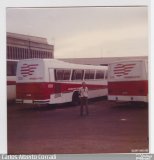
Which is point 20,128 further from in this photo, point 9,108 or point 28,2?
point 28,2

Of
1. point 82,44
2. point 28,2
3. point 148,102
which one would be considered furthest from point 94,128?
point 28,2

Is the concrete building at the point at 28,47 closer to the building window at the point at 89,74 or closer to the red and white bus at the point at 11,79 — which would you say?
the red and white bus at the point at 11,79

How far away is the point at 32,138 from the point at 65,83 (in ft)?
2.38

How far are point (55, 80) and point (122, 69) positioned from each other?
743mm

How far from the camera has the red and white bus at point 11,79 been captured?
13.6 feet

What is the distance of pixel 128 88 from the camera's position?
14.7ft

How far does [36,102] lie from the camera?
4348 mm

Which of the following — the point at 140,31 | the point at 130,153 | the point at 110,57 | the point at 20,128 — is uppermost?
the point at 140,31

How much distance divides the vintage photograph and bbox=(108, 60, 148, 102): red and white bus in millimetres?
11

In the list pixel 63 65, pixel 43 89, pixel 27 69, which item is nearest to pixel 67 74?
pixel 63 65

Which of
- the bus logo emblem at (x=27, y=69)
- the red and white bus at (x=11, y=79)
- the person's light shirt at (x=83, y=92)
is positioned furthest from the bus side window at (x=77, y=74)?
the red and white bus at (x=11, y=79)

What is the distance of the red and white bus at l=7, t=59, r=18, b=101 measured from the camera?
414 cm

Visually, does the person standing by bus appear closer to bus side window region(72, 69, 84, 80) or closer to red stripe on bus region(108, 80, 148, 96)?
bus side window region(72, 69, 84, 80)

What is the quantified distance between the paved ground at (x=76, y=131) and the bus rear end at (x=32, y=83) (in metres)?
0.12
